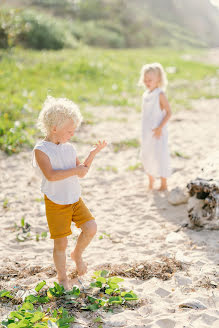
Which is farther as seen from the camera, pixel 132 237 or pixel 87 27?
pixel 87 27

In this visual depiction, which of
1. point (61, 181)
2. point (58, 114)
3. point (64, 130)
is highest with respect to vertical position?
point (58, 114)

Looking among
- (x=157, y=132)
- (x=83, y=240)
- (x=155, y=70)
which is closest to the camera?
(x=83, y=240)

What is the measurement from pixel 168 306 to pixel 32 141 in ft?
16.7

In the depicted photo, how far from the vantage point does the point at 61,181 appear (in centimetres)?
337

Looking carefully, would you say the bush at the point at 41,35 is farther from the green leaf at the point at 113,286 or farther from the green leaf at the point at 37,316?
the green leaf at the point at 37,316

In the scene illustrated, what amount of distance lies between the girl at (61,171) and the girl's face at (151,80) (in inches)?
97.6

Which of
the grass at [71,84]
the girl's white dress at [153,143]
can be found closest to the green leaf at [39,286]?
the girl's white dress at [153,143]

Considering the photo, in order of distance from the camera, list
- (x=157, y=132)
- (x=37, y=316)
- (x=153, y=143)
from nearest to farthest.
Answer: (x=37, y=316) < (x=157, y=132) < (x=153, y=143)

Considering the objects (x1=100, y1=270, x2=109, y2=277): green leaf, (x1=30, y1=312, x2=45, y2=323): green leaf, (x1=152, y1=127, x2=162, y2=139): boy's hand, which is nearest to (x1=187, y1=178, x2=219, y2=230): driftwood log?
(x1=152, y1=127, x2=162, y2=139): boy's hand

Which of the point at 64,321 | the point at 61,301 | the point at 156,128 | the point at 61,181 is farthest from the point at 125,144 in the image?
the point at 64,321

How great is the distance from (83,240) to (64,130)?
36.8 inches

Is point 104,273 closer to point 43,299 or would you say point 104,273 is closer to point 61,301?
point 61,301

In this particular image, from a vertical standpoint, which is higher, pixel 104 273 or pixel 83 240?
pixel 83 240

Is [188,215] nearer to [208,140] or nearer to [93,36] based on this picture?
[208,140]
